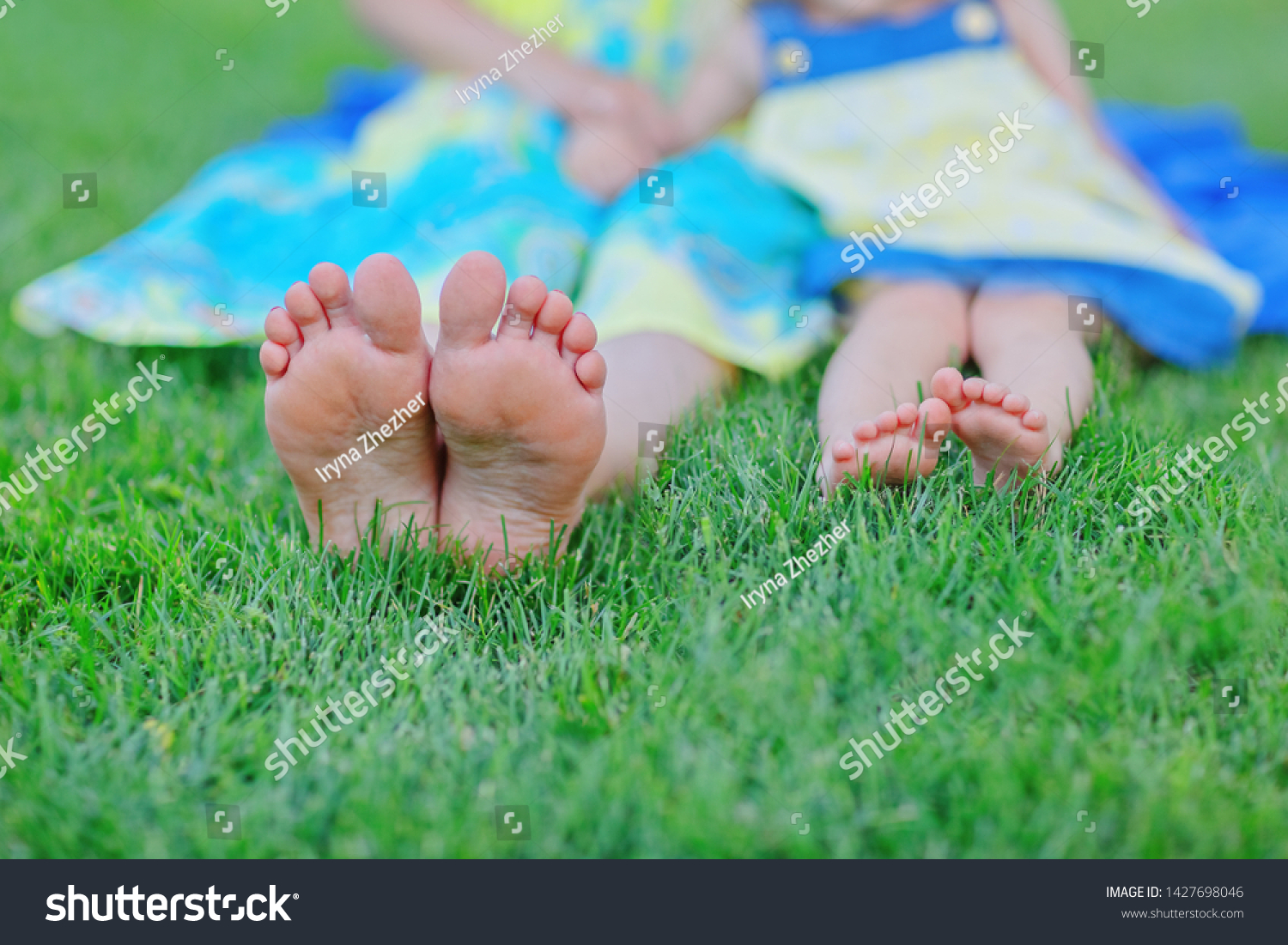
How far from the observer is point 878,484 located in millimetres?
1337

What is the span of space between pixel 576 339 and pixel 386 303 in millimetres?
232

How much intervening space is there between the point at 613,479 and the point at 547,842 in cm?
62

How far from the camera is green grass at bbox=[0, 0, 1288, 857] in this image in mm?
984

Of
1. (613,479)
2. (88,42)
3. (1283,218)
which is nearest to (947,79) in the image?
(1283,218)

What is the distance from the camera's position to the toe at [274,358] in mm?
1233

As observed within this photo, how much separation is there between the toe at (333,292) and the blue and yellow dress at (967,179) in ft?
3.17

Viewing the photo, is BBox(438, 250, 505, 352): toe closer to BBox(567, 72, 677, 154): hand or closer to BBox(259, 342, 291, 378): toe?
BBox(259, 342, 291, 378): toe

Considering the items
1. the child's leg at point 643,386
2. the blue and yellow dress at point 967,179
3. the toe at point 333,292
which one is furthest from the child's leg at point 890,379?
Result: the toe at point 333,292

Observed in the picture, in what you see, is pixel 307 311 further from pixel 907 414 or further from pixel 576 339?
pixel 907 414
